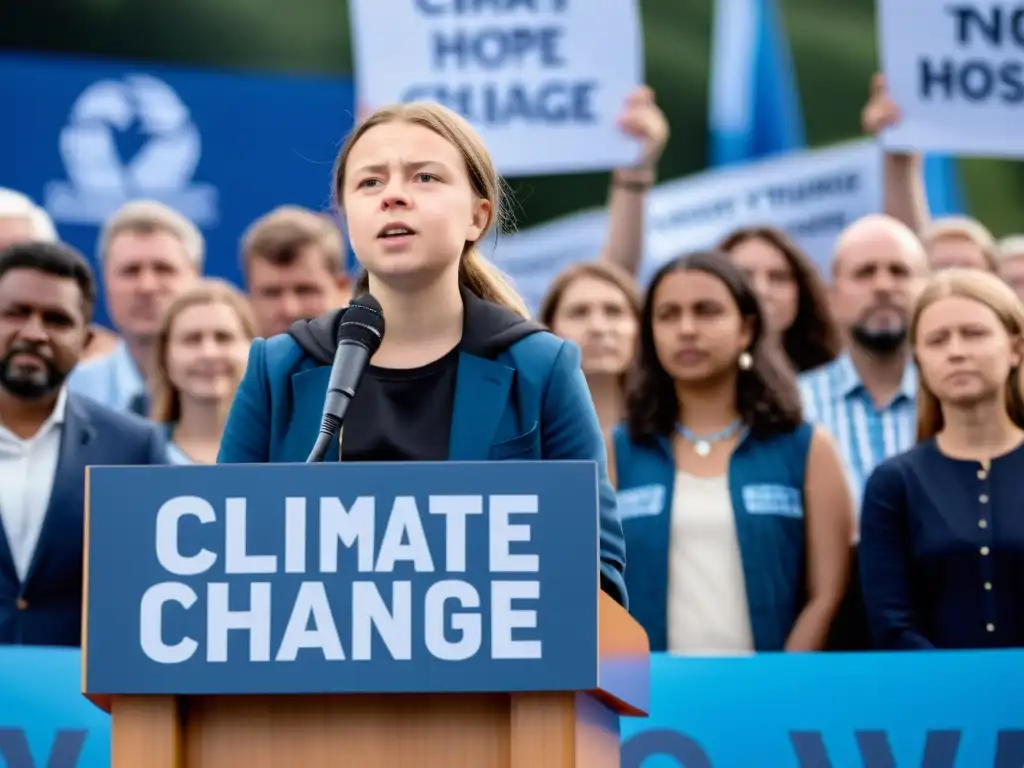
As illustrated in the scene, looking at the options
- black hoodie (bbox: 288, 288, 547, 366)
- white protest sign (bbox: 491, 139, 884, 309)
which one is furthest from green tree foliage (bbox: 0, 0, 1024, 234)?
black hoodie (bbox: 288, 288, 547, 366)

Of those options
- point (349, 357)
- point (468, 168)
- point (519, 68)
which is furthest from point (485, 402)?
point (519, 68)

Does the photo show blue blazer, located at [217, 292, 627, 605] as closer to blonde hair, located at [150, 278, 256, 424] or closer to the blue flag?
blonde hair, located at [150, 278, 256, 424]

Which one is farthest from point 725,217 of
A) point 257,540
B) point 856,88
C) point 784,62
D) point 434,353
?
point 257,540

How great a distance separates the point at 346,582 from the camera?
2.19 metres

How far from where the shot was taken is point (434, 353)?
2.78 metres

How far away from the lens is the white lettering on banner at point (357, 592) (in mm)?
2182

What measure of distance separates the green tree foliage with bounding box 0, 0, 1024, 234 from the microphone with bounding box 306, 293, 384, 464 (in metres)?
5.97

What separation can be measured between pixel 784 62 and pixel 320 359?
6015 mm

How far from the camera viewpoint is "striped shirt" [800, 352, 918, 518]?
228 inches

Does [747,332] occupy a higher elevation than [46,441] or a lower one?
higher

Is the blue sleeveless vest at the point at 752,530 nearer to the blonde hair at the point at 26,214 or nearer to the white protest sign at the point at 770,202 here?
the blonde hair at the point at 26,214

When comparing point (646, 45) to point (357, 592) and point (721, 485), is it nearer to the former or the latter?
point (721, 485)

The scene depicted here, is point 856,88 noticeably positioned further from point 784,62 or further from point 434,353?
point 434,353

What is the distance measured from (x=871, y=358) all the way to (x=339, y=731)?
396 cm
